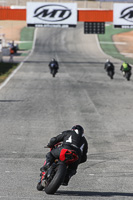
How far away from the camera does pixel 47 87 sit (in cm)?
3022

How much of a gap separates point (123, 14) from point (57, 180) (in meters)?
37.9

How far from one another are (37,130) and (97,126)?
2.32m

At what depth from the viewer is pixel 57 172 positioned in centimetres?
809

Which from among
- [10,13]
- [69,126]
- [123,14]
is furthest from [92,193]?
[10,13]

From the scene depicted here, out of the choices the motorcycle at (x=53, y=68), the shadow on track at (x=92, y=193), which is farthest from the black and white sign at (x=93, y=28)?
the shadow on track at (x=92, y=193)

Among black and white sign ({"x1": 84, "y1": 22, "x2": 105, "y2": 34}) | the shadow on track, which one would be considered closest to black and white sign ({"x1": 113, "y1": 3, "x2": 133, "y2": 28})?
black and white sign ({"x1": 84, "y1": 22, "x2": 105, "y2": 34})

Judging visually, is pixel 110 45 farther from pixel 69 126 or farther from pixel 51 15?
pixel 69 126

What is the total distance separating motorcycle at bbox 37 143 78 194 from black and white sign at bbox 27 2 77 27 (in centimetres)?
3678

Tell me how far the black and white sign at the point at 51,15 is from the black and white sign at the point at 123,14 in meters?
3.70

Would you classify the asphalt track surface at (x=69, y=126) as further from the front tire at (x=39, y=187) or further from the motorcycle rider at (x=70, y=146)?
the motorcycle rider at (x=70, y=146)

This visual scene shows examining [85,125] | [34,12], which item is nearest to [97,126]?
[85,125]

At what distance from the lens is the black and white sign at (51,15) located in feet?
146

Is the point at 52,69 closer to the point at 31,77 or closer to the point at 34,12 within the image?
the point at 31,77

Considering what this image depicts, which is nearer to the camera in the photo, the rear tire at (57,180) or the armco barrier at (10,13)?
the rear tire at (57,180)
